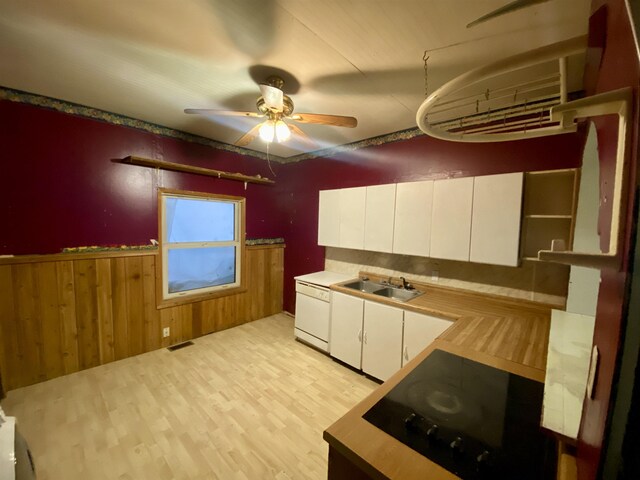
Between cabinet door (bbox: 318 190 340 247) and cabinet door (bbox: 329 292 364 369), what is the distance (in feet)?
2.32

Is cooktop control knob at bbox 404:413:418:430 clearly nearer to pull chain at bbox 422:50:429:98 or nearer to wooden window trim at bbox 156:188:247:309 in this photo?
pull chain at bbox 422:50:429:98

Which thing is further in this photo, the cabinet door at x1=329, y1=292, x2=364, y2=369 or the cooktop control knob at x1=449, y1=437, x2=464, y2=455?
the cabinet door at x1=329, y1=292, x2=364, y2=369

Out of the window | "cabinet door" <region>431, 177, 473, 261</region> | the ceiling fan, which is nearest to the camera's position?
the ceiling fan

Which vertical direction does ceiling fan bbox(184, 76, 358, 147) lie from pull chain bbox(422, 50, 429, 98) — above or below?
below

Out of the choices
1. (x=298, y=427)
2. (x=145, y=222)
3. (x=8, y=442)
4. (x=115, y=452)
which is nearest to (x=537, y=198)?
(x=298, y=427)

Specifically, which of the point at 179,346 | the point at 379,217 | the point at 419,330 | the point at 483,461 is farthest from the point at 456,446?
the point at 179,346

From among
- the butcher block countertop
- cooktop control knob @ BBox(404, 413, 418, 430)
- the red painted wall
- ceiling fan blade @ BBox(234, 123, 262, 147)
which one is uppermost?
ceiling fan blade @ BBox(234, 123, 262, 147)

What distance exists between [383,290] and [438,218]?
3.19 feet

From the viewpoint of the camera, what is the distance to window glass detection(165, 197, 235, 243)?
299 centimetres

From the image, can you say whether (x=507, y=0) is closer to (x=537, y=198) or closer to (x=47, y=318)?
(x=537, y=198)

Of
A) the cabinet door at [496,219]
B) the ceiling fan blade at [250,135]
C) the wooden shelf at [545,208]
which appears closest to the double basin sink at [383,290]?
the cabinet door at [496,219]

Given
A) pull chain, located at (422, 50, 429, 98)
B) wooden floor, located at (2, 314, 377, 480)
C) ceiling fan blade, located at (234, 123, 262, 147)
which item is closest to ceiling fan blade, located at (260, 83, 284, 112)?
ceiling fan blade, located at (234, 123, 262, 147)

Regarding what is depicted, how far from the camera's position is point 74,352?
236 cm

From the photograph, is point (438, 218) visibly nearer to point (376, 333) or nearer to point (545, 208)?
point (545, 208)
